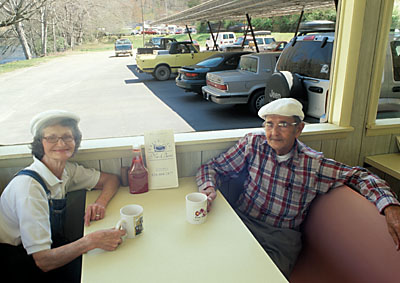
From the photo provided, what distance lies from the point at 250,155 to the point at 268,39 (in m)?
18.6

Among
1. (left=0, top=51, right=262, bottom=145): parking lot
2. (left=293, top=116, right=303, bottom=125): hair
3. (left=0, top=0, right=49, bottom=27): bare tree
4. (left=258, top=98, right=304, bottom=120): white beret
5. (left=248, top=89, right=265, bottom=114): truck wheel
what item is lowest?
(left=0, top=51, right=262, bottom=145): parking lot

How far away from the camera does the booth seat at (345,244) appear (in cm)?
144

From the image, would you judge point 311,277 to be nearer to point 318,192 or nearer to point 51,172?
point 318,192

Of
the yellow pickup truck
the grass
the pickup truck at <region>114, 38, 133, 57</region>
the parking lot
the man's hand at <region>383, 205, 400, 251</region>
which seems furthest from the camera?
the pickup truck at <region>114, 38, 133, 57</region>

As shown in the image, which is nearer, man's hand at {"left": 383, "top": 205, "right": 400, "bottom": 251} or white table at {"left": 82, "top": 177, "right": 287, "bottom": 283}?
white table at {"left": 82, "top": 177, "right": 287, "bottom": 283}

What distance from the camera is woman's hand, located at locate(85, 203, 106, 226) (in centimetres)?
146

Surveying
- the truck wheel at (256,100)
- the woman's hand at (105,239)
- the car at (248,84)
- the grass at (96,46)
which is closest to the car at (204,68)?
the car at (248,84)

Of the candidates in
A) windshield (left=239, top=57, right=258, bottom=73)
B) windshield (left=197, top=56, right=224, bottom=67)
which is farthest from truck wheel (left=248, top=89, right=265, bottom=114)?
windshield (left=197, top=56, right=224, bottom=67)

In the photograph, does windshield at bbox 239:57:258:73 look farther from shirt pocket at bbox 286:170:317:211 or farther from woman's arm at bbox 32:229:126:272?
woman's arm at bbox 32:229:126:272

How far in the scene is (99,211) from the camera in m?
1.50

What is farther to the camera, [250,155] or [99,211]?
[250,155]

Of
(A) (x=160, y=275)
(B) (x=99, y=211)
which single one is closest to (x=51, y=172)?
(B) (x=99, y=211)

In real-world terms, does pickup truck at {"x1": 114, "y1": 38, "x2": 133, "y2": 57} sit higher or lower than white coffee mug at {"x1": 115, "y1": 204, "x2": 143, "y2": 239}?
higher

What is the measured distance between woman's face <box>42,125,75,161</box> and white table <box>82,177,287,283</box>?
1.23 feet
